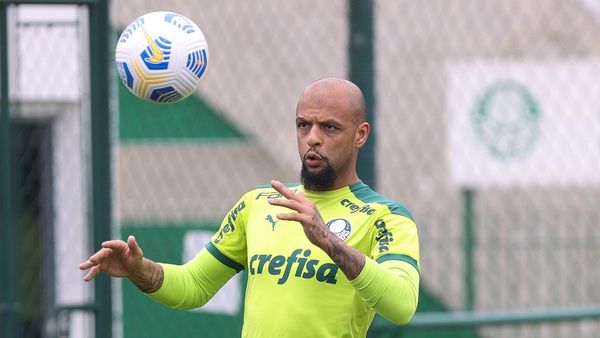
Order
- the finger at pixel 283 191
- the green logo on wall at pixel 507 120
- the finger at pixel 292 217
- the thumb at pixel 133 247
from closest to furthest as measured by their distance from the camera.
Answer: the finger at pixel 292 217 < the finger at pixel 283 191 < the thumb at pixel 133 247 < the green logo on wall at pixel 507 120

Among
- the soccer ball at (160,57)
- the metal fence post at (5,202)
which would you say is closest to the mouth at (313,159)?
the soccer ball at (160,57)

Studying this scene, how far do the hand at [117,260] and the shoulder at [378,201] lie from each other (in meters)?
0.79

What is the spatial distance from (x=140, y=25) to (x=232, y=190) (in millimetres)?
4005

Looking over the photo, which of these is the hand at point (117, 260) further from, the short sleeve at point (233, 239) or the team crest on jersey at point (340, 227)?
the team crest on jersey at point (340, 227)

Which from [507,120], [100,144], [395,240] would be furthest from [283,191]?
[507,120]


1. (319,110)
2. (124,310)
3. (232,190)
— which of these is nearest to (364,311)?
(319,110)

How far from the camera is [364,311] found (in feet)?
13.3

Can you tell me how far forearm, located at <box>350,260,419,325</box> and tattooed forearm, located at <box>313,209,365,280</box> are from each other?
23 millimetres

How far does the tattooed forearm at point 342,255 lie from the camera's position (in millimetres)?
3580

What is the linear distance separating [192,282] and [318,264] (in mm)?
570

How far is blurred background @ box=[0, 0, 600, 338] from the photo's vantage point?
7223mm

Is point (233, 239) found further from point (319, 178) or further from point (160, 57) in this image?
point (160, 57)

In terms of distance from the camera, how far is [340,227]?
13.2 feet

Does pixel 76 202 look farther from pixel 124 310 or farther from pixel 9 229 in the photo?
pixel 9 229
